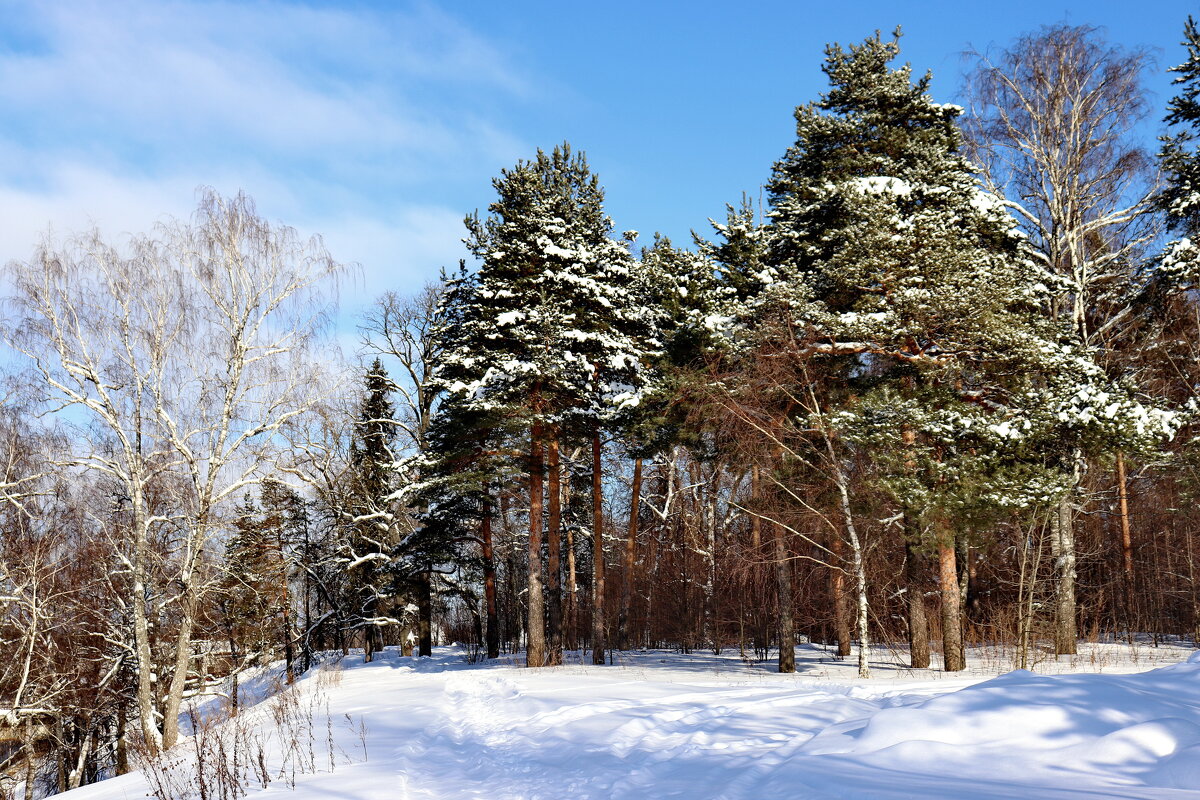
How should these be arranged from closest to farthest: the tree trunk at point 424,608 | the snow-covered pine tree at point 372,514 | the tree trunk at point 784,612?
the tree trunk at point 784,612 < the tree trunk at point 424,608 < the snow-covered pine tree at point 372,514

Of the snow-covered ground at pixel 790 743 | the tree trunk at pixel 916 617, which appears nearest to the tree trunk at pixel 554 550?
the snow-covered ground at pixel 790 743

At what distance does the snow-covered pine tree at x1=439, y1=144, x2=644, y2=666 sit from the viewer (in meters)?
21.1

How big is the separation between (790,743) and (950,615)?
10610 mm

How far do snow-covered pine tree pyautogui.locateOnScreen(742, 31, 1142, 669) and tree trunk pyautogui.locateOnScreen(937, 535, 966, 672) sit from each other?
0.08ft

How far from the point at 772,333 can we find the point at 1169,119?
40.2ft

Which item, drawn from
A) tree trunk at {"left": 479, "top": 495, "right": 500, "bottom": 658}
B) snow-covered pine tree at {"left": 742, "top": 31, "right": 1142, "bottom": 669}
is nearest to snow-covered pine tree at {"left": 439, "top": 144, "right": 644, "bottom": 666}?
tree trunk at {"left": 479, "top": 495, "right": 500, "bottom": 658}

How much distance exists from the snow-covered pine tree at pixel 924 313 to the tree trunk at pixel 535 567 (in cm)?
769

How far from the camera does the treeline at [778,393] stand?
50.7 ft

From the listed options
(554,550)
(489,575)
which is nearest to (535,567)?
(554,550)

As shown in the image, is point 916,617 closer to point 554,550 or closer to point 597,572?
point 597,572

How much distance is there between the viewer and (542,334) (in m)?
21.3

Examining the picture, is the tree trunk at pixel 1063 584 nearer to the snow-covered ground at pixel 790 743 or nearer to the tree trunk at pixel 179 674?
the snow-covered ground at pixel 790 743

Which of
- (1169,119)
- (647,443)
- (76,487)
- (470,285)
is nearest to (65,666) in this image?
(76,487)

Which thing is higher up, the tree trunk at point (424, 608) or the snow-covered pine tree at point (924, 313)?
the snow-covered pine tree at point (924, 313)
